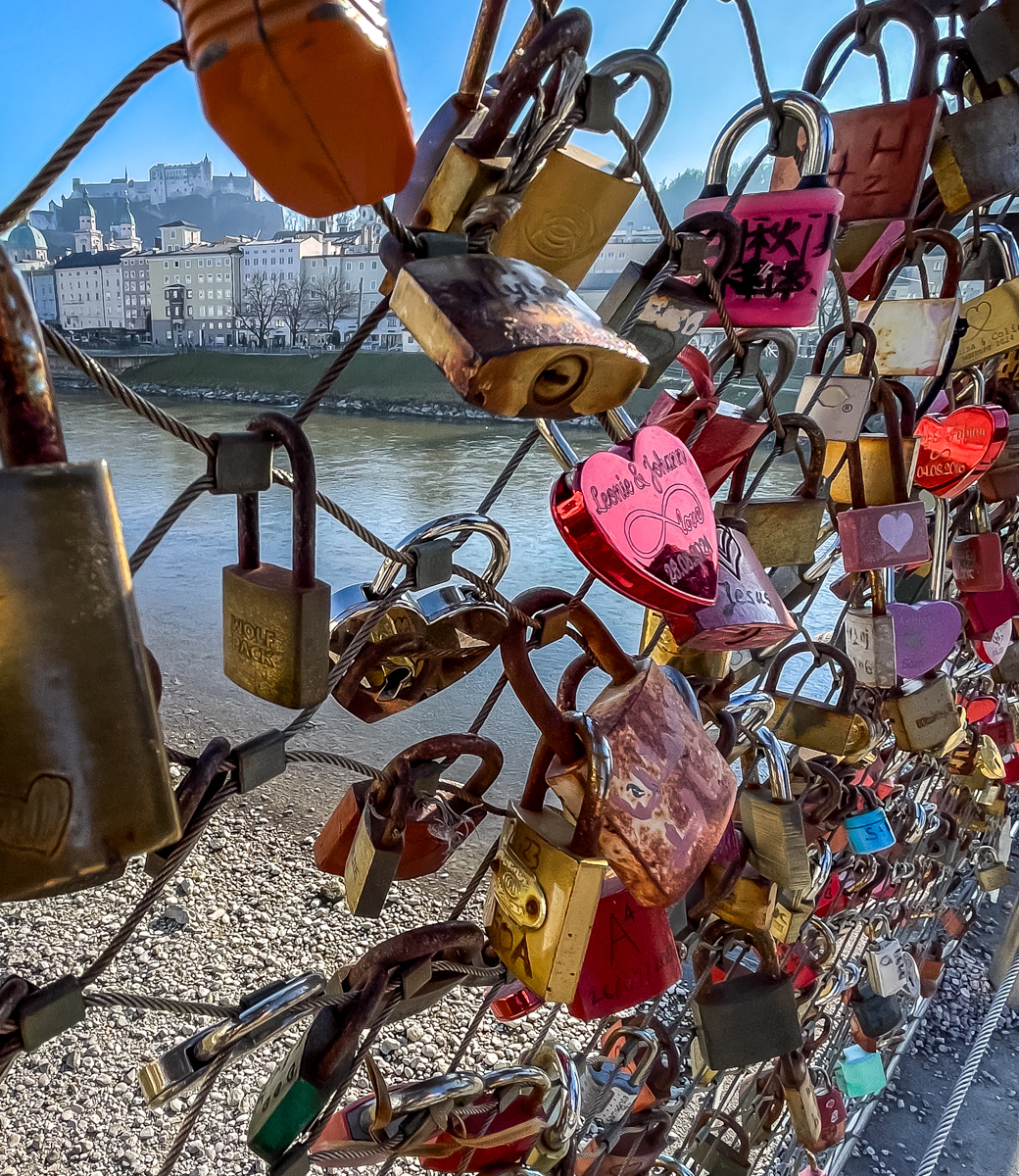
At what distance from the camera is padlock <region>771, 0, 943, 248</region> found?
0.53 metres

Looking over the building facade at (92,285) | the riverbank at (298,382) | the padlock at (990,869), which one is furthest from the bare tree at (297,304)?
the padlock at (990,869)

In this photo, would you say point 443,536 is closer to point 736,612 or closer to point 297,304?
point 736,612

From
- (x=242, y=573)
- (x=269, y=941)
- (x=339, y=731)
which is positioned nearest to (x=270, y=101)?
(x=242, y=573)

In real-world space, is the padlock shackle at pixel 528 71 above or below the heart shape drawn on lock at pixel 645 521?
above

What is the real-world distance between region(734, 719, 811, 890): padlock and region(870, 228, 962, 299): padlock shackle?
0.37m

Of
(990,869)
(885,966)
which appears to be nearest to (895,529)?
(885,966)

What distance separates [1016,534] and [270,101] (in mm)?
1374

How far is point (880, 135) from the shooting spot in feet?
1.76

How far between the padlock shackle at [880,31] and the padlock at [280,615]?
477mm

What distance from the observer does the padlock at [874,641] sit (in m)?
0.69

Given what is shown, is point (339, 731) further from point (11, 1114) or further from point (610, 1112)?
point (610, 1112)

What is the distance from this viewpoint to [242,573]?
334 millimetres

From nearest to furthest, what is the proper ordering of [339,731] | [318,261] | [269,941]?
1. [269,941]
2. [339,731]
3. [318,261]

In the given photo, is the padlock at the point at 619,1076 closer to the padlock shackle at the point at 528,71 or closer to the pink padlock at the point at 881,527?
the pink padlock at the point at 881,527
